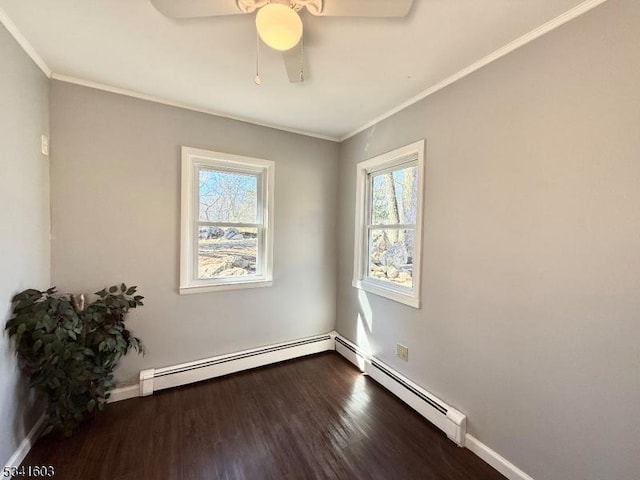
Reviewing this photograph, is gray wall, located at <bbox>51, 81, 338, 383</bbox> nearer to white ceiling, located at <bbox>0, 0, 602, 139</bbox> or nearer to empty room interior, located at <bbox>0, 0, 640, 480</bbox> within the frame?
empty room interior, located at <bbox>0, 0, 640, 480</bbox>

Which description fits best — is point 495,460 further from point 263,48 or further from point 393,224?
point 263,48

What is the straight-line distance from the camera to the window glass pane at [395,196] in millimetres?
2307

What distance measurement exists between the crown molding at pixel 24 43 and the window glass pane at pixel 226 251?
4.74ft

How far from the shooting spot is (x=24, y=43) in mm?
1545

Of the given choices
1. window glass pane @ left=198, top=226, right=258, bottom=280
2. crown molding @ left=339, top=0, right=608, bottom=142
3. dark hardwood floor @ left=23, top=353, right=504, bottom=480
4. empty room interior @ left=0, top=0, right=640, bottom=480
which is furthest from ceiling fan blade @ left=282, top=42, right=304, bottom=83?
dark hardwood floor @ left=23, top=353, right=504, bottom=480

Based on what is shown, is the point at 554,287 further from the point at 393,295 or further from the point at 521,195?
the point at 393,295

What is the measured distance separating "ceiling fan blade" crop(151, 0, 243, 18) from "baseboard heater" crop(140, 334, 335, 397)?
247 centimetres

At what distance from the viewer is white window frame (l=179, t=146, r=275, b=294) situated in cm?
232

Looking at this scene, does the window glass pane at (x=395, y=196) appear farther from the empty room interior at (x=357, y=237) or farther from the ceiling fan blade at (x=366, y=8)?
the ceiling fan blade at (x=366, y=8)

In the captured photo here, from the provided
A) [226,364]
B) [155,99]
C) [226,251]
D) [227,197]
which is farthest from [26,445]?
[155,99]

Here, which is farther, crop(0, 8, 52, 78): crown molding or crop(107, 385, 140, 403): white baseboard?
crop(107, 385, 140, 403): white baseboard

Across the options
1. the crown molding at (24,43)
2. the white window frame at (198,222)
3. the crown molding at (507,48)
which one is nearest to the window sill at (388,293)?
the white window frame at (198,222)

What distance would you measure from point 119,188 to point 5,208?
0.72m

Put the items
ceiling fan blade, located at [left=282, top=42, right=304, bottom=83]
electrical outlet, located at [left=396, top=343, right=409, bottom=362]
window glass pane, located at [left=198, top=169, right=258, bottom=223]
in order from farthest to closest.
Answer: window glass pane, located at [left=198, top=169, right=258, bottom=223] → electrical outlet, located at [left=396, top=343, right=409, bottom=362] → ceiling fan blade, located at [left=282, top=42, right=304, bottom=83]
